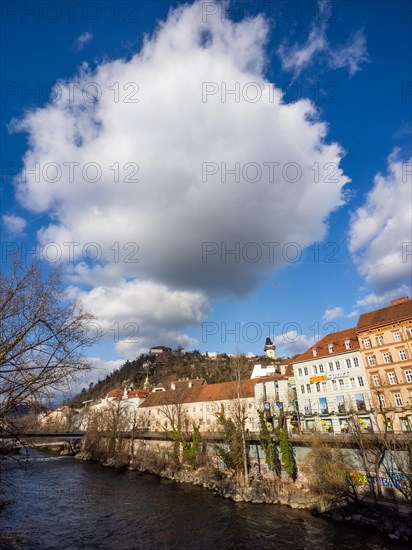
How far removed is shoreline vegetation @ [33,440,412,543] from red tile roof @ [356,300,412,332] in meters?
19.5

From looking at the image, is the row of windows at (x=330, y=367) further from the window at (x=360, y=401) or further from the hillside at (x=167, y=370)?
the hillside at (x=167, y=370)

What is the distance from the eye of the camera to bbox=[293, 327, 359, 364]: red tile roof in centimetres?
4231

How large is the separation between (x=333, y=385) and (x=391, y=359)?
7.75m

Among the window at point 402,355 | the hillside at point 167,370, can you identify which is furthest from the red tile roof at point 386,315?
the hillside at point 167,370

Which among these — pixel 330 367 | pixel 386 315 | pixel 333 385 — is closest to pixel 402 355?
pixel 386 315

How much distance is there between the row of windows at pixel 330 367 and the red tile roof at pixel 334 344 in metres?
1.07

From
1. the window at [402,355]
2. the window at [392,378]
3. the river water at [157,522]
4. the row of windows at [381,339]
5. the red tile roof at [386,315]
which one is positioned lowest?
the river water at [157,522]

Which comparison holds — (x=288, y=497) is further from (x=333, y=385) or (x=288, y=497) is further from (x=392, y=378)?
(x=392, y=378)

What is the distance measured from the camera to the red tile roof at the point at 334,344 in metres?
42.3

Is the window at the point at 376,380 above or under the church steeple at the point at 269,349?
under

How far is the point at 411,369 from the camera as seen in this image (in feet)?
115

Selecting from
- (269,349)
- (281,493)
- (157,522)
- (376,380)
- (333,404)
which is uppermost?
(269,349)

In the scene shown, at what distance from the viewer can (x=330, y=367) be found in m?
42.4

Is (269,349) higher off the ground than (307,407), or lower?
higher
